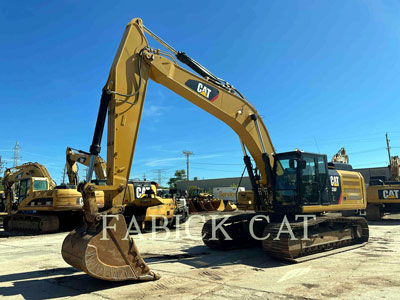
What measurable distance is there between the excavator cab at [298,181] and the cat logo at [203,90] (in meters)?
2.36

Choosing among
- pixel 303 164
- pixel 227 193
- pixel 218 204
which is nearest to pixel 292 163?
pixel 303 164

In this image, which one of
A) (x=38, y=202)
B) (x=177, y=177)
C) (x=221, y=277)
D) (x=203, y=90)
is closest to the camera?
(x=221, y=277)

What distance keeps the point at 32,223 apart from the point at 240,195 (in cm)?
957

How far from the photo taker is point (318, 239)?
8117 mm

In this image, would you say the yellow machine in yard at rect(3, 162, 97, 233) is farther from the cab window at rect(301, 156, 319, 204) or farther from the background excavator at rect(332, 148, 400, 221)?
the background excavator at rect(332, 148, 400, 221)

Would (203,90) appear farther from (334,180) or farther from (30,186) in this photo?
(30,186)

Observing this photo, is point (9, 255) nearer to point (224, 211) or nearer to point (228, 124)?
point (228, 124)

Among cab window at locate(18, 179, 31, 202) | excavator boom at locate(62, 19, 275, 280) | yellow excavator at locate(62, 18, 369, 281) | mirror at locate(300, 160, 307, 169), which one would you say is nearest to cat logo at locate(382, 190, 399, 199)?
yellow excavator at locate(62, 18, 369, 281)

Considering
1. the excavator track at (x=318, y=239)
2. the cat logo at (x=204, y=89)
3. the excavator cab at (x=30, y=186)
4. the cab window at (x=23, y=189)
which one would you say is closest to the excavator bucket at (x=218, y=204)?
the excavator cab at (x=30, y=186)

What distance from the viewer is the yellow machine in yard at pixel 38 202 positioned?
1327 cm

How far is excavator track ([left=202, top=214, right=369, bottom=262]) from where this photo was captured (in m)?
7.30

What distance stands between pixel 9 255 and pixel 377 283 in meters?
8.48

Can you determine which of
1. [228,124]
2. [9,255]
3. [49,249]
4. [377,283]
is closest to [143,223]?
[49,249]

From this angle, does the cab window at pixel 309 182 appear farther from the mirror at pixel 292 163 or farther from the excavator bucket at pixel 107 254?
the excavator bucket at pixel 107 254
